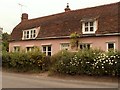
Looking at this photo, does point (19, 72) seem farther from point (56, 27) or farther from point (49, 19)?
point (49, 19)

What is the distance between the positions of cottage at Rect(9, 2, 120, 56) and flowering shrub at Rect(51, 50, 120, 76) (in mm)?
5821

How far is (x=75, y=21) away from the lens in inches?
1310

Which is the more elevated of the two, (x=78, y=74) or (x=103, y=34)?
(x=103, y=34)

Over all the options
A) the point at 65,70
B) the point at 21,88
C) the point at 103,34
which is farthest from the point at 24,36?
the point at 21,88

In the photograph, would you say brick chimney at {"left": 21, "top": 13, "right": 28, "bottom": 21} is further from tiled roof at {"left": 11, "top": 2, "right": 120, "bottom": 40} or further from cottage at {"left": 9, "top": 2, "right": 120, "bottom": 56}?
tiled roof at {"left": 11, "top": 2, "right": 120, "bottom": 40}

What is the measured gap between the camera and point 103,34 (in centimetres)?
2841

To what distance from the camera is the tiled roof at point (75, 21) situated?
96.2ft

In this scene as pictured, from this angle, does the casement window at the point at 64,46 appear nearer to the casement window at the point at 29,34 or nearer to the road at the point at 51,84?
the casement window at the point at 29,34

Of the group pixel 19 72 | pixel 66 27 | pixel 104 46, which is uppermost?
pixel 66 27

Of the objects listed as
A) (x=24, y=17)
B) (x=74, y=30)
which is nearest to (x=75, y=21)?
(x=74, y=30)

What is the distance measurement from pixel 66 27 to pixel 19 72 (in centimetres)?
909

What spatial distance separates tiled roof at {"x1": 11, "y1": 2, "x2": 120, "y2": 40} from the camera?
29312 millimetres

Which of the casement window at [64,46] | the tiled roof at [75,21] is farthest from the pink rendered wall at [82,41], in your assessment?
the tiled roof at [75,21]

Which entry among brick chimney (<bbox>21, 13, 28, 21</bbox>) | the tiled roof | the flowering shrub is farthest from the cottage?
the flowering shrub
